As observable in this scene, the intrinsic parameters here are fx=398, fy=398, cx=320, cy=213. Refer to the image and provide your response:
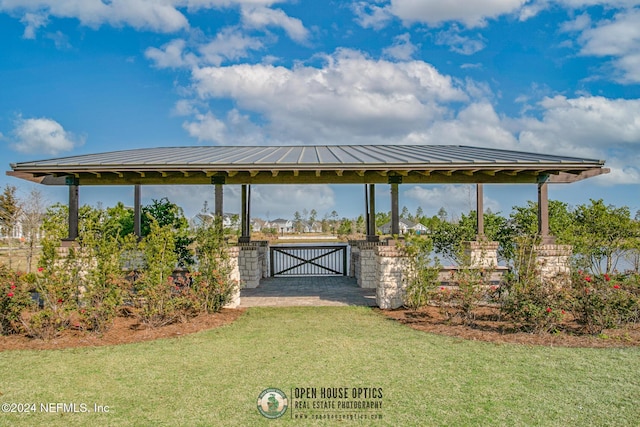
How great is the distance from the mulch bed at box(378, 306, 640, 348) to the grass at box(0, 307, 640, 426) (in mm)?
295

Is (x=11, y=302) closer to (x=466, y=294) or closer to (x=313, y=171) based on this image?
(x=313, y=171)

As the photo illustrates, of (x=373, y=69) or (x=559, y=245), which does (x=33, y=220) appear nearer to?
(x=373, y=69)

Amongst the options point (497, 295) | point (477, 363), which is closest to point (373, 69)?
point (497, 295)

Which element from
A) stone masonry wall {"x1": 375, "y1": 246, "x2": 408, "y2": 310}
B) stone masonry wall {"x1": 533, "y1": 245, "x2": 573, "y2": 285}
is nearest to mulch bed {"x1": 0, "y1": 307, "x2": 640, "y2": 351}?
stone masonry wall {"x1": 375, "y1": 246, "x2": 408, "y2": 310}

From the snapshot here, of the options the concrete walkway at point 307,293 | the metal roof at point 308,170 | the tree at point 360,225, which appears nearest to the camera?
the metal roof at point 308,170

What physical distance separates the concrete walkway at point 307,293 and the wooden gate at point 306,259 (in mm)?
902

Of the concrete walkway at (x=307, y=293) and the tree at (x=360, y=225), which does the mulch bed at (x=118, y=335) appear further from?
the tree at (x=360, y=225)

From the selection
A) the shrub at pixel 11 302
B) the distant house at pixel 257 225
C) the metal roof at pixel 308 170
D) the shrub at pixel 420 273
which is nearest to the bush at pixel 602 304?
the shrub at pixel 420 273

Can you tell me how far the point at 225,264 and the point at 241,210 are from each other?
185 inches

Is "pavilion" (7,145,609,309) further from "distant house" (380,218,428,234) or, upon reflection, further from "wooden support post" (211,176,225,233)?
"distant house" (380,218,428,234)

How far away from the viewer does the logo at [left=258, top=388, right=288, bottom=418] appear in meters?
3.55

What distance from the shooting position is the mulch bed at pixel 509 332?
5461mm

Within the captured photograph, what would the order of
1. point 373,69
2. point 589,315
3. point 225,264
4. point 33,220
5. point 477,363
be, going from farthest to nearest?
point 33,220
point 373,69
point 225,264
point 589,315
point 477,363

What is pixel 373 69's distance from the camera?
1377 cm
